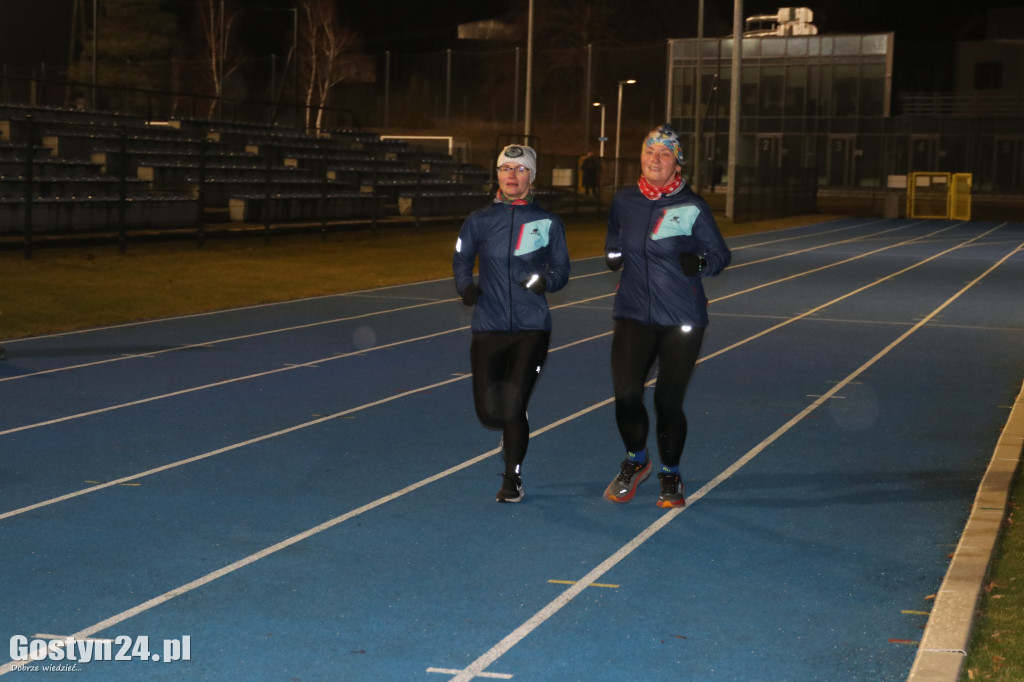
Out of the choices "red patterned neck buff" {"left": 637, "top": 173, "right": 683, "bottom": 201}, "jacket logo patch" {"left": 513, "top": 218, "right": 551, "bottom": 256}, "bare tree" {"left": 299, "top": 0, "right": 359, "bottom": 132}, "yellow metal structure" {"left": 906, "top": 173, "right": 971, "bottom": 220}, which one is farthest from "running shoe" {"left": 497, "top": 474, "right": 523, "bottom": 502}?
"bare tree" {"left": 299, "top": 0, "right": 359, "bottom": 132}

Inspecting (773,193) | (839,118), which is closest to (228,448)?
(773,193)

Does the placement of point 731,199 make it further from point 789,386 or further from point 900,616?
A: point 900,616

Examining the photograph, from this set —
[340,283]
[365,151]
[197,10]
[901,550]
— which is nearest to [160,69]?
[197,10]

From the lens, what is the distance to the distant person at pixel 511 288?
697 centimetres

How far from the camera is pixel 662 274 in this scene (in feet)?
22.6

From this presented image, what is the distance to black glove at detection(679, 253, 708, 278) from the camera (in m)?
6.71

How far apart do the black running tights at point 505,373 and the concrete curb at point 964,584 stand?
2.27 meters

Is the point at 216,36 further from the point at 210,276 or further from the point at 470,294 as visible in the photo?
the point at 470,294

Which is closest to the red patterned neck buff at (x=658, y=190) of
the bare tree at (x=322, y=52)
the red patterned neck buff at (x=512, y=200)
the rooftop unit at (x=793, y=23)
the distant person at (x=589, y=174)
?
the red patterned neck buff at (x=512, y=200)

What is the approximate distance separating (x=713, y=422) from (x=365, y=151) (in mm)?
29990

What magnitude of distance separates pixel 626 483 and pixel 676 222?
4.75 ft

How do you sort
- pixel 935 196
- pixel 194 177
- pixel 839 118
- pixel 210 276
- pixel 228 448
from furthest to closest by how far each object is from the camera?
pixel 839 118
pixel 935 196
pixel 194 177
pixel 210 276
pixel 228 448

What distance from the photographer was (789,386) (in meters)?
11.4

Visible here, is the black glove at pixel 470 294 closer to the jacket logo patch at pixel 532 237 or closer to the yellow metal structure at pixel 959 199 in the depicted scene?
the jacket logo patch at pixel 532 237
